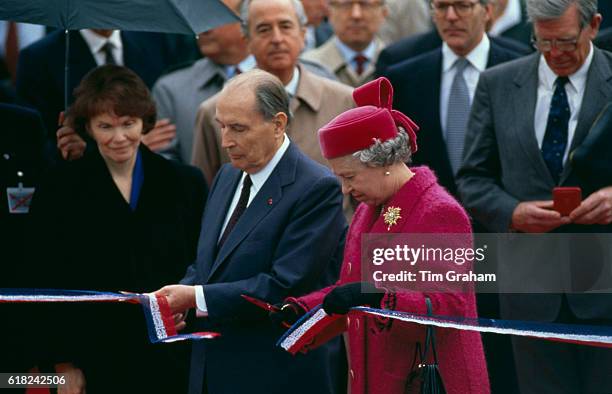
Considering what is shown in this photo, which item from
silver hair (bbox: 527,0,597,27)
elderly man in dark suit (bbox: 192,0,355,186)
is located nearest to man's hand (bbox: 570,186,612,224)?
silver hair (bbox: 527,0,597,27)

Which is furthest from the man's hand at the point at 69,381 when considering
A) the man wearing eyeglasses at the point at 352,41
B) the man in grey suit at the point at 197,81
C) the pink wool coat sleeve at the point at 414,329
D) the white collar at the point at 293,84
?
the man wearing eyeglasses at the point at 352,41

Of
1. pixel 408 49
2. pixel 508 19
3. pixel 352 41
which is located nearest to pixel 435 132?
pixel 408 49

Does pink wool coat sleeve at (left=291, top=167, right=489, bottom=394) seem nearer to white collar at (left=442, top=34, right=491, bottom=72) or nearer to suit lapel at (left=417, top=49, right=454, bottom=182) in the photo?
suit lapel at (left=417, top=49, right=454, bottom=182)

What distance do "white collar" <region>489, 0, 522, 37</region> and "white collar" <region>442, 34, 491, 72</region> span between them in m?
2.56

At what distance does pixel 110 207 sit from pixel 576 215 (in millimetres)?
2242

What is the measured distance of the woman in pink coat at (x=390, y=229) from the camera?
4988 millimetres

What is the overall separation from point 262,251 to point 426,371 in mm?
1106

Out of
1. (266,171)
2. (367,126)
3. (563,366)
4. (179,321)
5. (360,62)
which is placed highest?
(367,126)

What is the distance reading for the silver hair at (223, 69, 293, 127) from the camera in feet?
18.7

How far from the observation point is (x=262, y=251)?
18.7 feet

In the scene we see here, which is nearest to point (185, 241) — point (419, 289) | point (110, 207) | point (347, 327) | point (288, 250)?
point (110, 207)

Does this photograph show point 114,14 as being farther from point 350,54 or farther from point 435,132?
point 350,54

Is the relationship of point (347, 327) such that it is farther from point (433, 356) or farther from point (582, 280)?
point (582, 280)

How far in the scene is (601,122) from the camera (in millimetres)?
6188
